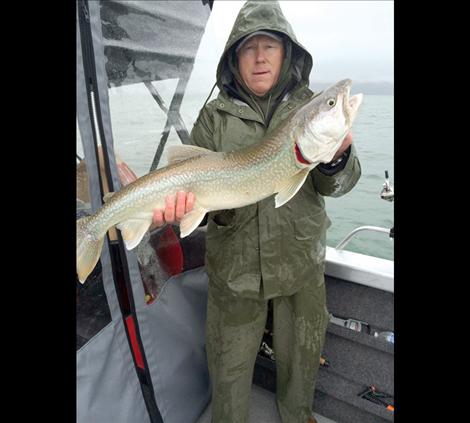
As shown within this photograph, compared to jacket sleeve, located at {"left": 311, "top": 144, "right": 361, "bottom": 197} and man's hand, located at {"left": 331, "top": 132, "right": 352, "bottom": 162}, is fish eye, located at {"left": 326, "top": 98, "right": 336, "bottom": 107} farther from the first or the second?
jacket sleeve, located at {"left": 311, "top": 144, "right": 361, "bottom": 197}

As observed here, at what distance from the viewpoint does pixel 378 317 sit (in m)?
2.63

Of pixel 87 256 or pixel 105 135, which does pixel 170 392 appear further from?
pixel 105 135

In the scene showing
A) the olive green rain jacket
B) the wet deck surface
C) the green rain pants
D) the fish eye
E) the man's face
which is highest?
the man's face

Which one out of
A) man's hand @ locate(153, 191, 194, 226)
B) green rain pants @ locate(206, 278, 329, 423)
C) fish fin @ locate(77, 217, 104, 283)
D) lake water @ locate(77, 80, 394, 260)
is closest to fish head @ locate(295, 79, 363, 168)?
lake water @ locate(77, 80, 394, 260)

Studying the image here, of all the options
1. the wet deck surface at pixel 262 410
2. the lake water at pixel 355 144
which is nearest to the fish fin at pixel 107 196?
the lake water at pixel 355 144

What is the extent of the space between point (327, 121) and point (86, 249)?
132cm

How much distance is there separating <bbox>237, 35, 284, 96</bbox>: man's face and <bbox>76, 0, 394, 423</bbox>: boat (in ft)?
2.18

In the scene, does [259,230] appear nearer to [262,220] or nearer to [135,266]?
[262,220]

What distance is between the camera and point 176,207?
76.4 inches

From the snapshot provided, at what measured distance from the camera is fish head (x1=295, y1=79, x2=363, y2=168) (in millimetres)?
1734

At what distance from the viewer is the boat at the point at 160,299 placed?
1.80 m
